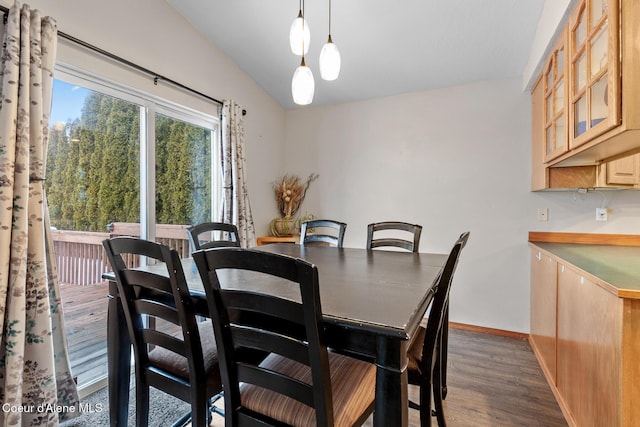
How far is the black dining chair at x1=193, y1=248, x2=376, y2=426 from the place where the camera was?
2.72 feet

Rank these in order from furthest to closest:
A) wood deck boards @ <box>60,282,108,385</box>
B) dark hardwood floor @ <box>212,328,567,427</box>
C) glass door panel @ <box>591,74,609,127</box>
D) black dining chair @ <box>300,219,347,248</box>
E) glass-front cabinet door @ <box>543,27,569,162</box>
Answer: black dining chair @ <box>300,219,347,248</box> → wood deck boards @ <box>60,282,108,385</box> → glass-front cabinet door @ <box>543,27,569,162</box> → dark hardwood floor @ <box>212,328,567,427</box> → glass door panel @ <box>591,74,609,127</box>

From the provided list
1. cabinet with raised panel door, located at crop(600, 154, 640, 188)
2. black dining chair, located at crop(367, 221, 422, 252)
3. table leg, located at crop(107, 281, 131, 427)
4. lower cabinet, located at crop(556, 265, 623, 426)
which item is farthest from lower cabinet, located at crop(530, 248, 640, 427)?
table leg, located at crop(107, 281, 131, 427)

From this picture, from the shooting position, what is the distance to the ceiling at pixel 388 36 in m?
2.21

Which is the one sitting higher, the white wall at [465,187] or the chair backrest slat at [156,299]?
the white wall at [465,187]

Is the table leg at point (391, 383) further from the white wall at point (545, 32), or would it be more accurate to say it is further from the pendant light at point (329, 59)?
the white wall at point (545, 32)

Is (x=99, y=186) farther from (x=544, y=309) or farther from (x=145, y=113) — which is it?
(x=544, y=309)

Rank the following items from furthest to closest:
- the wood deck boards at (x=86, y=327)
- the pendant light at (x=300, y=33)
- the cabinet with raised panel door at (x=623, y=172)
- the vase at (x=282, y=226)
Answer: the vase at (x=282, y=226)
the cabinet with raised panel door at (x=623, y=172)
the wood deck boards at (x=86, y=327)
the pendant light at (x=300, y=33)

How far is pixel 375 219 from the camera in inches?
137

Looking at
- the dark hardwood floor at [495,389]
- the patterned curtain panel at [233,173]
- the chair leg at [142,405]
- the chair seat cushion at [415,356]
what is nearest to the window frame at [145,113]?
the patterned curtain panel at [233,173]

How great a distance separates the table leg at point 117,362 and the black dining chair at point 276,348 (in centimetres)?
63

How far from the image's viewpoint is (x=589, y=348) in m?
1.43

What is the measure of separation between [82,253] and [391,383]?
2.10 metres

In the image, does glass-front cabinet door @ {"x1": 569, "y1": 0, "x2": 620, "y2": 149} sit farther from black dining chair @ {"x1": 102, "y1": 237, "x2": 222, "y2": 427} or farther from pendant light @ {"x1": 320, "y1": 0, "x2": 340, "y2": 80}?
black dining chair @ {"x1": 102, "y1": 237, "x2": 222, "y2": 427}

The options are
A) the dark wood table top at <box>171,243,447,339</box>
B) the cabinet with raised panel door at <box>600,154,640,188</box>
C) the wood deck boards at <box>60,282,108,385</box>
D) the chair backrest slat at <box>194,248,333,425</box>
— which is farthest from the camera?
the cabinet with raised panel door at <box>600,154,640,188</box>
